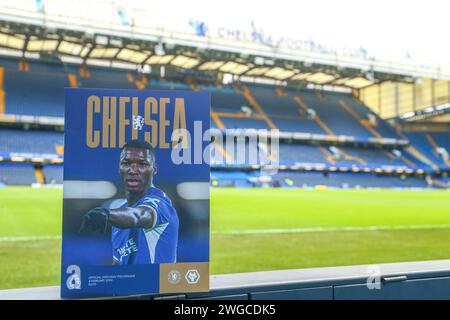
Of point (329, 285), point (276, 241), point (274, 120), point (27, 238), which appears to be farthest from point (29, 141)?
point (329, 285)

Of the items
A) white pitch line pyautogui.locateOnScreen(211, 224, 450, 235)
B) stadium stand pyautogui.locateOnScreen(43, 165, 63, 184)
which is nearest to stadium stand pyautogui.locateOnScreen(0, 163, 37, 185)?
stadium stand pyautogui.locateOnScreen(43, 165, 63, 184)

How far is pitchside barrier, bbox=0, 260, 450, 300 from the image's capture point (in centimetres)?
177

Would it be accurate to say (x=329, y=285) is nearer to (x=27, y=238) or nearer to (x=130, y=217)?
(x=130, y=217)

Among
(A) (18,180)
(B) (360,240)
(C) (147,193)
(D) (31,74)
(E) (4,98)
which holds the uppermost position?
(D) (31,74)

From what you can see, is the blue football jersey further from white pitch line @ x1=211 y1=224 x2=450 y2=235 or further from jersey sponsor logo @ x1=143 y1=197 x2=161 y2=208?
white pitch line @ x1=211 y1=224 x2=450 y2=235

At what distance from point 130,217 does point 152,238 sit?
11 cm

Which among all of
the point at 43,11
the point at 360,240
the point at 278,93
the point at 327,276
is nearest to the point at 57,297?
the point at 327,276

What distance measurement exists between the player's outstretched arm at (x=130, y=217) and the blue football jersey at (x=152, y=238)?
0.05 feet

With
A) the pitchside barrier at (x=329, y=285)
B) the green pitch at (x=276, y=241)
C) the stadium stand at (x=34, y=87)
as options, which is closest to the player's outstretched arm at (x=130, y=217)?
the pitchside barrier at (x=329, y=285)

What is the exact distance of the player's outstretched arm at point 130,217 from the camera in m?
1.64

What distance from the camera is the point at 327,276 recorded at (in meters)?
1.94

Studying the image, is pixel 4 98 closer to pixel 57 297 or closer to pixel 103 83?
pixel 103 83

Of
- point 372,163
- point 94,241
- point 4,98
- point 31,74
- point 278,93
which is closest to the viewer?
point 94,241
